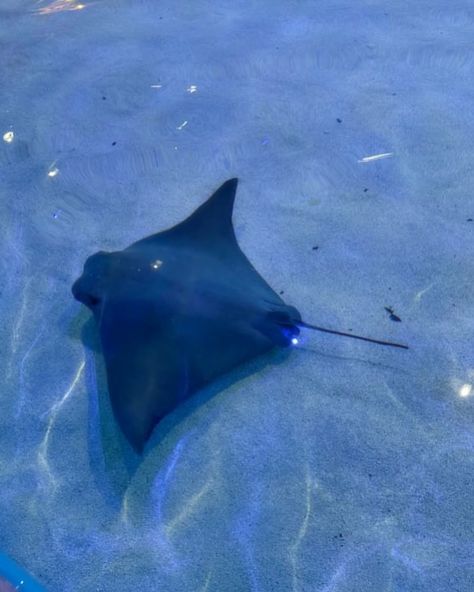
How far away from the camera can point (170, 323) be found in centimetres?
311

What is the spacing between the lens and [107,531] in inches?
109

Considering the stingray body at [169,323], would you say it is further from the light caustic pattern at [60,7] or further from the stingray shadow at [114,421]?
the light caustic pattern at [60,7]

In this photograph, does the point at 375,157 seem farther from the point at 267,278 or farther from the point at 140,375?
the point at 140,375

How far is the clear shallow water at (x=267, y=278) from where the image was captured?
269 centimetres

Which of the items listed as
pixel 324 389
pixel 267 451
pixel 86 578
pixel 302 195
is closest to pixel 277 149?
pixel 302 195

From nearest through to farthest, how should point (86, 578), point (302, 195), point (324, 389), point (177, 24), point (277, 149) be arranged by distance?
point (86, 578) < point (324, 389) < point (302, 195) < point (277, 149) < point (177, 24)

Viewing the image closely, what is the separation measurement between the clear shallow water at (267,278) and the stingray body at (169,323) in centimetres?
22

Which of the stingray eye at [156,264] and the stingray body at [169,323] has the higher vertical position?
the stingray eye at [156,264]

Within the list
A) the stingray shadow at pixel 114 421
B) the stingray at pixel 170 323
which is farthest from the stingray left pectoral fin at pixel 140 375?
the stingray shadow at pixel 114 421

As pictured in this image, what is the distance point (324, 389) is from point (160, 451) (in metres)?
0.97

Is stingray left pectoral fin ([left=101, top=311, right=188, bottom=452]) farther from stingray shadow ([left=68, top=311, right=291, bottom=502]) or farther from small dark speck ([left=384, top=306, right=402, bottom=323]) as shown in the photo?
small dark speck ([left=384, top=306, right=402, bottom=323])

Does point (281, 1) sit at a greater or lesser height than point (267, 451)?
greater

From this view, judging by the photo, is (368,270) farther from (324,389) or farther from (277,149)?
(277,149)

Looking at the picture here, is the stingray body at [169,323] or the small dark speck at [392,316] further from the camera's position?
the small dark speck at [392,316]
